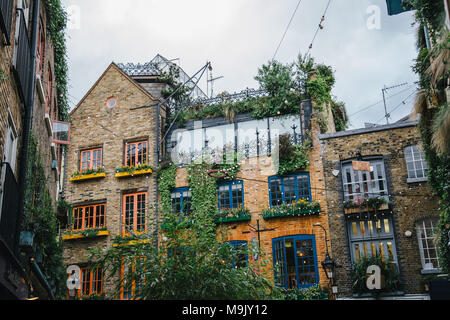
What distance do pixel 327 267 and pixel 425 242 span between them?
3635 millimetres

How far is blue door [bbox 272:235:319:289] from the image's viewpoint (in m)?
19.6

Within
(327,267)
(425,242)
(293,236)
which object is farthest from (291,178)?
(425,242)

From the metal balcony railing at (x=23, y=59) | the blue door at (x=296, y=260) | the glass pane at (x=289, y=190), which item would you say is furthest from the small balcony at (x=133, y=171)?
the metal balcony railing at (x=23, y=59)

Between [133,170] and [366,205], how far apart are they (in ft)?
33.6

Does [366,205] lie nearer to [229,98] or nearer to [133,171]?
[229,98]

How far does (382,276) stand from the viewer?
18.3 meters

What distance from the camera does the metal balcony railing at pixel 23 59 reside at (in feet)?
30.3

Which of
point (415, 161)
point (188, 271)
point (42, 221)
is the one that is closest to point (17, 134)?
point (42, 221)

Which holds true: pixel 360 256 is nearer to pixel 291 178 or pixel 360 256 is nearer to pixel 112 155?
pixel 291 178

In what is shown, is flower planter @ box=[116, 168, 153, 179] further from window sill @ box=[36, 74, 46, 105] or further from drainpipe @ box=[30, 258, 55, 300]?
drainpipe @ box=[30, 258, 55, 300]

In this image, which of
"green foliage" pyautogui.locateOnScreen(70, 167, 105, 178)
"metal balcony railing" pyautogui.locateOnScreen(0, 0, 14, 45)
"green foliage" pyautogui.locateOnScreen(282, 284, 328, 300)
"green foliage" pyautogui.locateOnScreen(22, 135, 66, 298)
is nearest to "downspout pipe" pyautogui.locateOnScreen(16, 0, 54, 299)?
"green foliage" pyautogui.locateOnScreen(22, 135, 66, 298)

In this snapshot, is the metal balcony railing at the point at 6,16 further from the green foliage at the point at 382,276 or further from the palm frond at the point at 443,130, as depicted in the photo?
the green foliage at the point at 382,276

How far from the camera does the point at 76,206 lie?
932 inches

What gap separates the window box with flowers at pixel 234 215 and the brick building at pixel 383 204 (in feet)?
10.9
